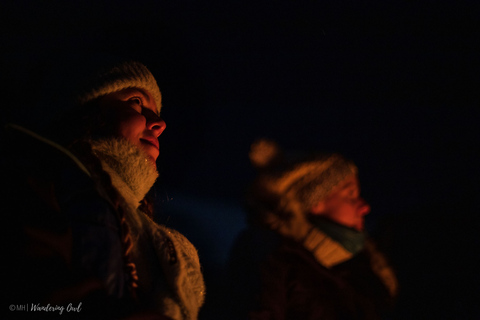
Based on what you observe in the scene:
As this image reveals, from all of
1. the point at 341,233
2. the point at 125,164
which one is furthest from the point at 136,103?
the point at 341,233

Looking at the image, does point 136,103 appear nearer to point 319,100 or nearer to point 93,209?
point 93,209

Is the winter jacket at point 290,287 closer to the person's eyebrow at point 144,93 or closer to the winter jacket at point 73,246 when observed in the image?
the winter jacket at point 73,246

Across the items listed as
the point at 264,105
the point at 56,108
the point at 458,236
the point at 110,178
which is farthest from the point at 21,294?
the point at 458,236

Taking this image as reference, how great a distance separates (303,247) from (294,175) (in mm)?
566

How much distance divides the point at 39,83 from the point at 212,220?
2.75 metres

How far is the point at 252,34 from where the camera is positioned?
3051 millimetres

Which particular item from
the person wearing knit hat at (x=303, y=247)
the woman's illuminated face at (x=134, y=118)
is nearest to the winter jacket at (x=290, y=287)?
the person wearing knit hat at (x=303, y=247)

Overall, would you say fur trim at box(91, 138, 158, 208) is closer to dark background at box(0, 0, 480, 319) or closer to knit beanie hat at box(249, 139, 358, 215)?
dark background at box(0, 0, 480, 319)

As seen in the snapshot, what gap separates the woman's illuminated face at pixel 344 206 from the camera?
117 inches

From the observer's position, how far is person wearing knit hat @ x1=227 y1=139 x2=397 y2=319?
2.51 m

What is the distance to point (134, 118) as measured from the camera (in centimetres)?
147

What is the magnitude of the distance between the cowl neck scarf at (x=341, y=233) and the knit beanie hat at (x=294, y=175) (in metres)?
0.15

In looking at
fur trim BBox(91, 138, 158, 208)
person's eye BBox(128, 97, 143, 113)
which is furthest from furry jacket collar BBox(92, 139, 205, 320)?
Result: person's eye BBox(128, 97, 143, 113)

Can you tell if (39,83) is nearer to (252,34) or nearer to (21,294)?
(21,294)
